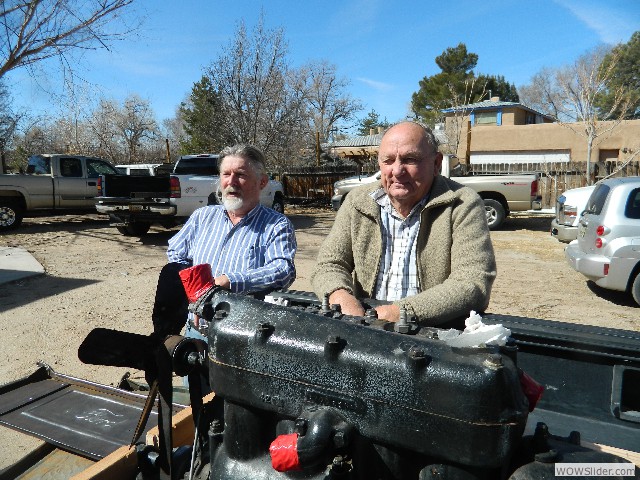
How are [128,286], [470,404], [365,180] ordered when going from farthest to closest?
[365,180] → [128,286] → [470,404]

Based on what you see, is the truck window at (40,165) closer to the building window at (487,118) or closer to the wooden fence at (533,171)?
the wooden fence at (533,171)

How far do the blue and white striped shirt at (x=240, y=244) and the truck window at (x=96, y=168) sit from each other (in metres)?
12.4

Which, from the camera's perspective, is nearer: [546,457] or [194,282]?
[546,457]

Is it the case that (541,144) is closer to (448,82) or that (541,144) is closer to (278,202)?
(448,82)

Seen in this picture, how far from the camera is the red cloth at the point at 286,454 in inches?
36.8

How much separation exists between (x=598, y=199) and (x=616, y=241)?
3.08 feet

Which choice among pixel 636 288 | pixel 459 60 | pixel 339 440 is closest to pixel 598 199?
pixel 636 288

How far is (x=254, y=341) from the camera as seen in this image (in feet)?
3.51

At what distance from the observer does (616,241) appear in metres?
6.28

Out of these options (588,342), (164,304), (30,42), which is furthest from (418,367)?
(30,42)

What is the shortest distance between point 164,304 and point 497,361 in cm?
94

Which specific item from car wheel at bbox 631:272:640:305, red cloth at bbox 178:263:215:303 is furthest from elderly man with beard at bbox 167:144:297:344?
car wheel at bbox 631:272:640:305

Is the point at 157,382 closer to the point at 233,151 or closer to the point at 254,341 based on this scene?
the point at 254,341

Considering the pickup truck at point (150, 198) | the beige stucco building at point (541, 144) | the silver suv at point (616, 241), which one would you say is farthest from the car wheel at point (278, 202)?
the beige stucco building at point (541, 144)
